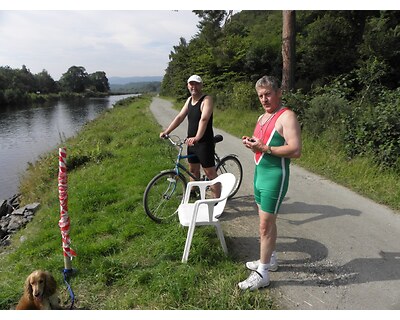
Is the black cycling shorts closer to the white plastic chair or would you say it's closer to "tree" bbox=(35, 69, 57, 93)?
the white plastic chair

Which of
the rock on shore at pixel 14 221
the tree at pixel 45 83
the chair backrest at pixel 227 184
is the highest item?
the tree at pixel 45 83

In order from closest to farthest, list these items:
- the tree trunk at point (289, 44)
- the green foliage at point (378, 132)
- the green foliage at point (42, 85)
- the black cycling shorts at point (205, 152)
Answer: the black cycling shorts at point (205, 152) < the green foliage at point (378, 132) < the tree trunk at point (289, 44) < the green foliage at point (42, 85)

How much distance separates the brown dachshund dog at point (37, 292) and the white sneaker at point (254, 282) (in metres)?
1.67

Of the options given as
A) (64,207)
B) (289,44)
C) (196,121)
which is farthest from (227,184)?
(289,44)

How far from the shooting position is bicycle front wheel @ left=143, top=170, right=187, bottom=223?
4137 millimetres

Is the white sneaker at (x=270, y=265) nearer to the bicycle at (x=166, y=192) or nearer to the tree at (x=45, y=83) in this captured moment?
the bicycle at (x=166, y=192)

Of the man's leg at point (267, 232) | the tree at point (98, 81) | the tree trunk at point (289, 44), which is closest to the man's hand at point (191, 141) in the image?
the man's leg at point (267, 232)

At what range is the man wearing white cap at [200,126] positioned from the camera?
12.4 ft

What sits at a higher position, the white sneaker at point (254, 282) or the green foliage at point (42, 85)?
the green foliage at point (42, 85)

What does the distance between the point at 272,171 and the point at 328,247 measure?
1594 mm

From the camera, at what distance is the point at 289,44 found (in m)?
10.4

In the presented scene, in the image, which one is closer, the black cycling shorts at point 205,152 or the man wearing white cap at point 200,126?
the man wearing white cap at point 200,126

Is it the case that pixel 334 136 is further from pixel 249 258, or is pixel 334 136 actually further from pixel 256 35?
pixel 256 35

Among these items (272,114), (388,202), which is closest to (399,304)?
(272,114)
